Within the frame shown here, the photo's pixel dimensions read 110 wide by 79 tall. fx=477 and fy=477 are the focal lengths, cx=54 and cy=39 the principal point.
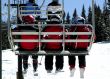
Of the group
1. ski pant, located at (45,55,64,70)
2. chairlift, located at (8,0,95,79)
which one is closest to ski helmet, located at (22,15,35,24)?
chairlift, located at (8,0,95,79)

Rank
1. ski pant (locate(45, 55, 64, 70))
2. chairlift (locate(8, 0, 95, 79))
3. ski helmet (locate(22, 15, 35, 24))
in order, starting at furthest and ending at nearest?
1. ski pant (locate(45, 55, 64, 70))
2. ski helmet (locate(22, 15, 35, 24))
3. chairlift (locate(8, 0, 95, 79))

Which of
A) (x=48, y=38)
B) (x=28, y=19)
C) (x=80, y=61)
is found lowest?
(x=80, y=61)

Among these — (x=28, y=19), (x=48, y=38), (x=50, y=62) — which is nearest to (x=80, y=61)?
(x=50, y=62)

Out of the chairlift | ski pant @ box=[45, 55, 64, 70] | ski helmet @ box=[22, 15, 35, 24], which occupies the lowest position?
ski pant @ box=[45, 55, 64, 70]

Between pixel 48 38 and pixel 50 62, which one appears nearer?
pixel 48 38

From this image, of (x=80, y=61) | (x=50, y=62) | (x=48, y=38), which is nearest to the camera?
(x=48, y=38)

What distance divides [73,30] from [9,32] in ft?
5.21

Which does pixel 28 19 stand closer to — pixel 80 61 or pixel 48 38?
pixel 48 38

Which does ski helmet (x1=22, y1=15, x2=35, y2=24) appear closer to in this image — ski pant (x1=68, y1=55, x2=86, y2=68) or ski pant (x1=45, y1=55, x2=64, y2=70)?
ski pant (x1=45, y1=55, x2=64, y2=70)

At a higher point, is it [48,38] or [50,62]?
[48,38]

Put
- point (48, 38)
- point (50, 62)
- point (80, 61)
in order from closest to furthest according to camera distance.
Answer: point (48, 38) → point (50, 62) → point (80, 61)

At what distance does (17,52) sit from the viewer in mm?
10961

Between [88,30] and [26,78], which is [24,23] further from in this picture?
[26,78]

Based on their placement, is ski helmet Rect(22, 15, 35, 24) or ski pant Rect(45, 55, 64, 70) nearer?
ski helmet Rect(22, 15, 35, 24)
